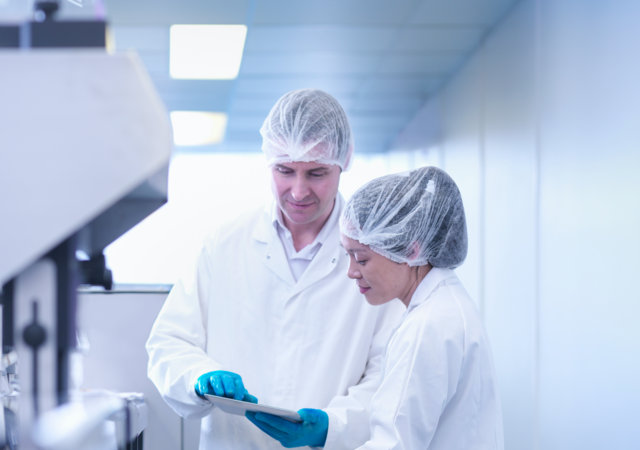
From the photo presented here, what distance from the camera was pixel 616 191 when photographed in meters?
1.88

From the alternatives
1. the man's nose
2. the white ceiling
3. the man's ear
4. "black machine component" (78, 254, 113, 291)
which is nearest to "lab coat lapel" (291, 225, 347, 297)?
the man's nose

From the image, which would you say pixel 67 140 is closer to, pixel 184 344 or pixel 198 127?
pixel 184 344

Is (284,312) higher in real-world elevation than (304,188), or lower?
lower

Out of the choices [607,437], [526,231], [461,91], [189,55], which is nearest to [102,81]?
[607,437]

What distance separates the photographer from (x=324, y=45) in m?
3.42

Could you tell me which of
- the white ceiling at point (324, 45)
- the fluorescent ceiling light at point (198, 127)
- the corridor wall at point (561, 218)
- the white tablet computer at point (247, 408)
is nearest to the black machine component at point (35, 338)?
the white tablet computer at point (247, 408)

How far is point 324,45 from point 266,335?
2.53 meters

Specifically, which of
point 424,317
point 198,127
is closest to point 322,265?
point 424,317

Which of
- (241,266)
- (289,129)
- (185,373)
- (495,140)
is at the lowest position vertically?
(185,373)

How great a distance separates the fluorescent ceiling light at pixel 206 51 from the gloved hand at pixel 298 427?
2.51 m

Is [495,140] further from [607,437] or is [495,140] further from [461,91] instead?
[607,437]

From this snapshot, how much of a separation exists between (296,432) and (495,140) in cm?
252

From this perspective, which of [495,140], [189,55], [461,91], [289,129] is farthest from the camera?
[461,91]

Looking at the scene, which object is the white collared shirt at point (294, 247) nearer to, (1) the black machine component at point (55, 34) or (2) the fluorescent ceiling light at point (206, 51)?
(1) the black machine component at point (55, 34)
